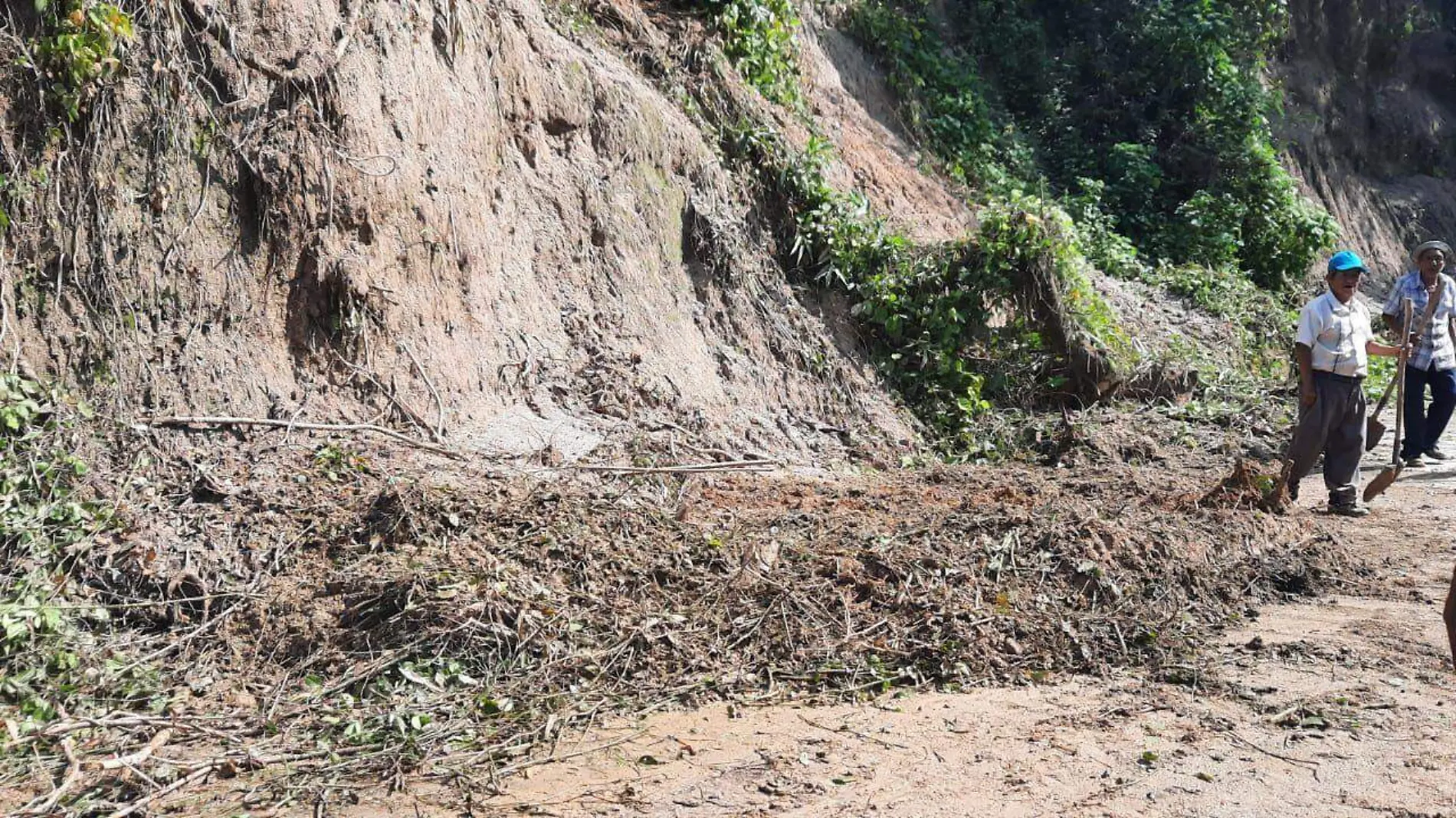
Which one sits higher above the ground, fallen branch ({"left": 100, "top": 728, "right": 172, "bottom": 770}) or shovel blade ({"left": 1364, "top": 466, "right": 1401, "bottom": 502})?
shovel blade ({"left": 1364, "top": 466, "right": 1401, "bottom": 502})

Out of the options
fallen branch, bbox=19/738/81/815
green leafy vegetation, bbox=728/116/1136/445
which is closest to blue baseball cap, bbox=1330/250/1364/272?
green leafy vegetation, bbox=728/116/1136/445

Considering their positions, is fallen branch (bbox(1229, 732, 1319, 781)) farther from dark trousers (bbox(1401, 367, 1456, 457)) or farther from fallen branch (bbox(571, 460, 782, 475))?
dark trousers (bbox(1401, 367, 1456, 457))

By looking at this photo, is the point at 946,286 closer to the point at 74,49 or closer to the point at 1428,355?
the point at 1428,355

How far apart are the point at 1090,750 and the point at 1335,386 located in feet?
13.7

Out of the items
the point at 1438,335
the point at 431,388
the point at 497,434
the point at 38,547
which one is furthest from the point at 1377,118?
the point at 38,547

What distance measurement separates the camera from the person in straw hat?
8.98 metres

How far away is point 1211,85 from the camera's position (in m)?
15.0

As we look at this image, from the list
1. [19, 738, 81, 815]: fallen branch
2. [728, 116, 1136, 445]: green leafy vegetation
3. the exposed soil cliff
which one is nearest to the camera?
[19, 738, 81, 815]: fallen branch

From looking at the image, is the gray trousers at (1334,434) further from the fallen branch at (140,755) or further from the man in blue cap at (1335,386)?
the fallen branch at (140,755)

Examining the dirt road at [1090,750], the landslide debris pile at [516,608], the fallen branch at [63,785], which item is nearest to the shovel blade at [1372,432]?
the landslide debris pile at [516,608]

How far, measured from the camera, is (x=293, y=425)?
6.28m

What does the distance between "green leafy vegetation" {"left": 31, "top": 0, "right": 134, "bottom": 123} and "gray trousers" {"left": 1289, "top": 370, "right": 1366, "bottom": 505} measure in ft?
22.0

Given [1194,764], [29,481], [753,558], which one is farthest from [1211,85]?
[29,481]

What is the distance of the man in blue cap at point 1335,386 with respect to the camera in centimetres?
749
